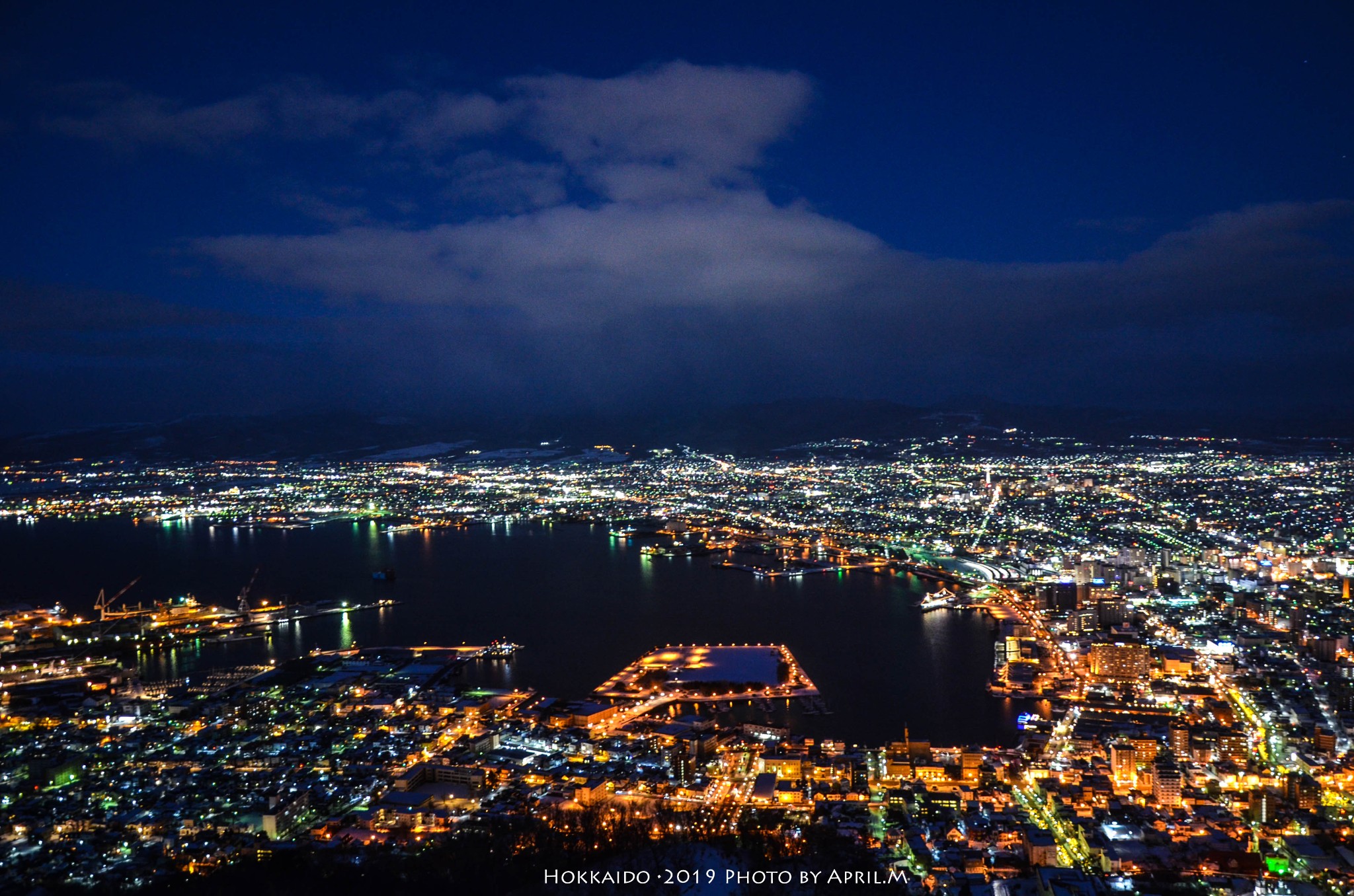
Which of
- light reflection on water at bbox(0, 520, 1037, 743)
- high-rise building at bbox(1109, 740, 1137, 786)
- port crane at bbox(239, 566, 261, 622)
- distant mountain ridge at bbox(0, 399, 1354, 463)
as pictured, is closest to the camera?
high-rise building at bbox(1109, 740, 1137, 786)

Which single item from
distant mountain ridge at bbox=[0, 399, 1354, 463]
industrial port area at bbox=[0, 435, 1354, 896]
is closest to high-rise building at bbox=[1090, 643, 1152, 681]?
industrial port area at bbox=[0, 435, 1354, 896]

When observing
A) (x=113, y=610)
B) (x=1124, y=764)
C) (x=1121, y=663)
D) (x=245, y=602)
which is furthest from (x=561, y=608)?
(x=1124, y=764)

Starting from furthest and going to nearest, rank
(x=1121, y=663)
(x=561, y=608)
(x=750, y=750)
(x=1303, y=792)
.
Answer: (x=561, y=608) < (x=1121, y=663) < (x=750, y=750) < (x=1303, y=792)

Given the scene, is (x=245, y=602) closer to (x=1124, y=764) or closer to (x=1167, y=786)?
(x=1124, y=764)

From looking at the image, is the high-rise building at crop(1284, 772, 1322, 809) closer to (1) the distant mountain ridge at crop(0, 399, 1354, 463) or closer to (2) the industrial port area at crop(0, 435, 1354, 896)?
(2) the industrial port area at crop(0, 435, 1354, 896)

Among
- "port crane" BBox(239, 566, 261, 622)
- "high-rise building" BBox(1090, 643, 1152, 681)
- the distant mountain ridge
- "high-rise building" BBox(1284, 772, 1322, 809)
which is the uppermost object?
the distant mountain ridge

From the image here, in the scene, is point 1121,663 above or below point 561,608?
below

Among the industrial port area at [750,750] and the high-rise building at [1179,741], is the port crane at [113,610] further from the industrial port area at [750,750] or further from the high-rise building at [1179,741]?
the high-rise building at [1179,741]

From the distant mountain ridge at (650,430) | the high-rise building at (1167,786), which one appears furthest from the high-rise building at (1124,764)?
the distant mountain ridge at (650,430)
